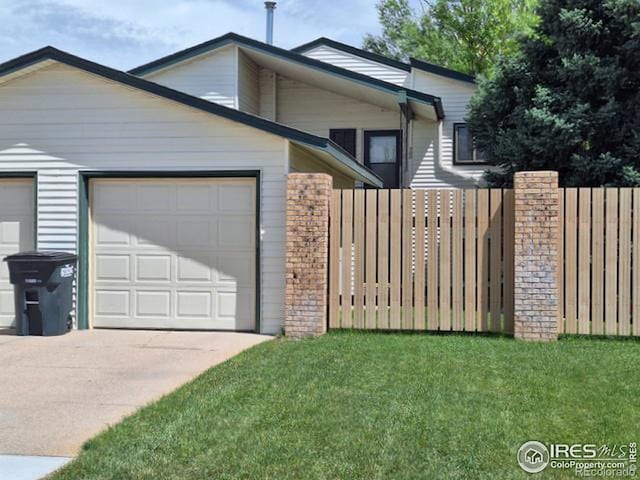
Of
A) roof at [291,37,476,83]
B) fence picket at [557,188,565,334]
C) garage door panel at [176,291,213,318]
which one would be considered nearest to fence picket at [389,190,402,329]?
fence picket at [557,188,565,334]

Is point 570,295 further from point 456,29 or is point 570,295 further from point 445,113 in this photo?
point 456,29

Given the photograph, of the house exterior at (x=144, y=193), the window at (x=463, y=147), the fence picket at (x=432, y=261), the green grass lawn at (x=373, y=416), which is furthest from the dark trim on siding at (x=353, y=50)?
the green grass lawn at (x=373, y=416)

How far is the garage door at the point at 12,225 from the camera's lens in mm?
10562

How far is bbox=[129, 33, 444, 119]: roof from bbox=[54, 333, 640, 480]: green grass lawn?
7.69 m

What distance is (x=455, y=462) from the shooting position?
183 inches

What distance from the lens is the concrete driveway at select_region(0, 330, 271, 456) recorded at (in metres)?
5.50

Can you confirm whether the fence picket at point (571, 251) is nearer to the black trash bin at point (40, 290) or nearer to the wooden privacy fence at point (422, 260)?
the wooden privacy fence at point (422, 260)

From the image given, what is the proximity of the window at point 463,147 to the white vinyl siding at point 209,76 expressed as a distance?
5845mm

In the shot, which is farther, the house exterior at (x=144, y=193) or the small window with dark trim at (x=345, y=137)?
the small window with dark trim at (x=345, y=137)

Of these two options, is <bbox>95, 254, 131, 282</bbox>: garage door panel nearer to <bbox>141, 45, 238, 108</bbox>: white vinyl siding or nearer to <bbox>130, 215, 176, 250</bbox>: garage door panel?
<bbox>130, 215, 176, 250</bbox>: garage door panel

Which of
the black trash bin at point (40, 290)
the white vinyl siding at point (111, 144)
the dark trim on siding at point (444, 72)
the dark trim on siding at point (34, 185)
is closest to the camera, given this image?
the black trash bin at point (40, 290)

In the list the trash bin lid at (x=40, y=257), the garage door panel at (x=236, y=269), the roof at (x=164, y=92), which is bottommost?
the garage door panel at (x=236, y=269)

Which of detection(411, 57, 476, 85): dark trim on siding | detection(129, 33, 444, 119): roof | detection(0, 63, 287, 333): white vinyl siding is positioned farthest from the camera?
detection(411, 57, 476, 85): dark trim on siding

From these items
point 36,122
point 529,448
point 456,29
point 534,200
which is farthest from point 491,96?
point 456,29
